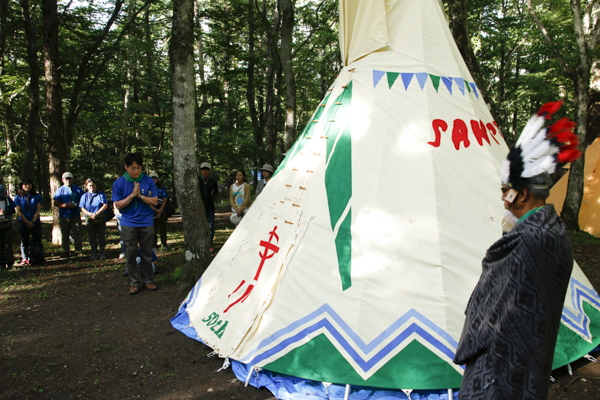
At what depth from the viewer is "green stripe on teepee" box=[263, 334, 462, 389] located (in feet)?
9.10

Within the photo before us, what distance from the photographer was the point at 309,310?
321cm

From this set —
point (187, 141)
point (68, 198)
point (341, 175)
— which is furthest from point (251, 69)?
point (341, 175)

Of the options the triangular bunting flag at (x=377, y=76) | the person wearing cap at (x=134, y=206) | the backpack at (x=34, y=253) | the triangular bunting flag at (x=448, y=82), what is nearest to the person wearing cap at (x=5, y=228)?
the backpack at (x=34, y=253)

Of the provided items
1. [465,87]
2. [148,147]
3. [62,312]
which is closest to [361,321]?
[465,87]

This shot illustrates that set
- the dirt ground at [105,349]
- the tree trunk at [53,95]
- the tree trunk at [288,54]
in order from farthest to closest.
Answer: the tree trunk at [53,95], the tree trunk at [288,54], the dirt ground at [105,349]

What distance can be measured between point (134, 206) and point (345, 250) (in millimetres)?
3254

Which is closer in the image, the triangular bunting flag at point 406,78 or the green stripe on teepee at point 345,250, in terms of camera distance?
the green stripe on teepee at point 345,250

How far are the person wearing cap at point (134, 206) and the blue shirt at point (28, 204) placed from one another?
3.40 meters

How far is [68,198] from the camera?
7684mm

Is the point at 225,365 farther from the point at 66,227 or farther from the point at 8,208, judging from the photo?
the point at 66,227

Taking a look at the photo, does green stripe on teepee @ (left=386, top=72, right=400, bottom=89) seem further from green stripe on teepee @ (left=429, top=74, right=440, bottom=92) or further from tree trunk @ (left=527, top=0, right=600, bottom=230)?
tree trunk @ (left=527, top=0, right=600, bottom=230)

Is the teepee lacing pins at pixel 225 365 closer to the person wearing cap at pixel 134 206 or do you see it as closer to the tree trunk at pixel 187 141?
the tree trunk at pixel 187 141

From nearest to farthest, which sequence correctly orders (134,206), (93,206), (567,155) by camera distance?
(567,155), (134,206), (93,206)

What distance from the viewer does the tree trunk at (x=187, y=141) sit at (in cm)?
496
